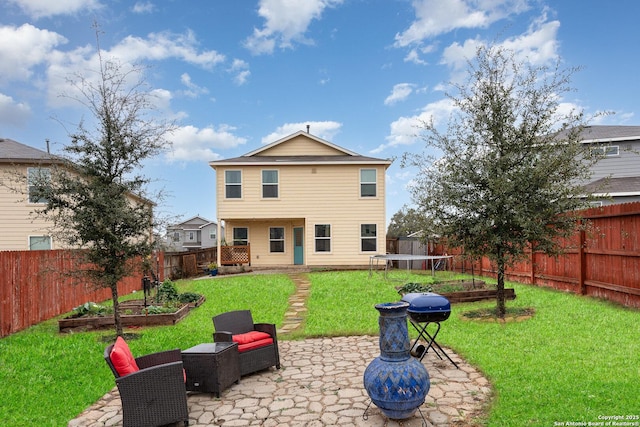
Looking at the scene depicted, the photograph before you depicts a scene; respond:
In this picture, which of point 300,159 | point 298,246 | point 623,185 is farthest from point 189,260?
point 623,185

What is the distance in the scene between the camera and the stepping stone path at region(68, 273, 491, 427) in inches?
166

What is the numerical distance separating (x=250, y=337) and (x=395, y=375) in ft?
8.00

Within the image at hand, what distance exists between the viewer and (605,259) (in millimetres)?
9750

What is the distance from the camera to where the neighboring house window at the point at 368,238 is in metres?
21.0

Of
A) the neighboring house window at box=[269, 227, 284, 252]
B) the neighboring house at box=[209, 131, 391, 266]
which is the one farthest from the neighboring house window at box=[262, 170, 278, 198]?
the neighboring house window at box=[269, 227, 284, 252]

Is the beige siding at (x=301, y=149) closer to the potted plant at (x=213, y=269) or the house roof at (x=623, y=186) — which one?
the potted plant at (x=213, y=269)

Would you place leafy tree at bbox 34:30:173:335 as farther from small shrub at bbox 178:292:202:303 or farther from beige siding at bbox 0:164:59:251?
beige siding at bbox 0:164:59:251

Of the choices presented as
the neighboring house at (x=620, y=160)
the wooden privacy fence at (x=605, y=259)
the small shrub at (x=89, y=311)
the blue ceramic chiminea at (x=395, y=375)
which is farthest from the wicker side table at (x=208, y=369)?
the neighboring house at (x=620, y=160)

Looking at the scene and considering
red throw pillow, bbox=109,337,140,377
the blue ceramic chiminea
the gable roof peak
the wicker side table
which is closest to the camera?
the blue ceramic chiminea

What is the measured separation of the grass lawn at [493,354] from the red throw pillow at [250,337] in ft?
5.75

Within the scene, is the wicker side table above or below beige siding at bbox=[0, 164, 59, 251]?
below

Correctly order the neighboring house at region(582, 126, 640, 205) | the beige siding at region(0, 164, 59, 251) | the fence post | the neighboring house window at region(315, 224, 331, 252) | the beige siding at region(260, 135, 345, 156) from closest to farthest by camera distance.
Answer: the fence post, the beige siding at region(0, 164, 59, 251), the neighboring house at region(582, 126, 640, 205), the neighboring house window at region(315, 224, 331, 252), the beige siding at region(260, 135, 345, 156)

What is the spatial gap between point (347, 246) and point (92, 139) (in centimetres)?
1444

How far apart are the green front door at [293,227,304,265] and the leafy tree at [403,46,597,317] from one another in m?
13.2
